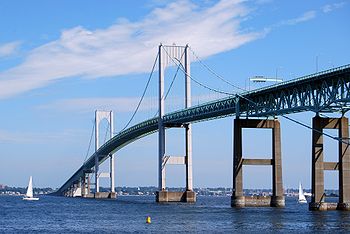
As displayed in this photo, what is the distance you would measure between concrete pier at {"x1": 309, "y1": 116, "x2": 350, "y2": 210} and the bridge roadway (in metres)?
1.54

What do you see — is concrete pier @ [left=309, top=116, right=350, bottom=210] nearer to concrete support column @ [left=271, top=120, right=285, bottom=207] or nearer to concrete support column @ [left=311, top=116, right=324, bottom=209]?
concrete support column @ [left=311, top=116, right=324, bottom=209]

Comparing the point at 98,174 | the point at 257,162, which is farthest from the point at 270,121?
the point at 98,174

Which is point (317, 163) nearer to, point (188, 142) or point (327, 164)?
point (327, 164)

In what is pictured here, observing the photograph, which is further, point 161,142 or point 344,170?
point 161,142

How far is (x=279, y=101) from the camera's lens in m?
91.4

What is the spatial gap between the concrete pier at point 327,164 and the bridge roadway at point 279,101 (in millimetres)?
1537

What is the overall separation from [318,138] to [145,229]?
85.7 ft

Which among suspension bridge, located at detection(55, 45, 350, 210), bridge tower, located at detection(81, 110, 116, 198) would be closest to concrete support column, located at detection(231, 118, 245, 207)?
suspension bridge, located at detection(55, 45, 350, 210)

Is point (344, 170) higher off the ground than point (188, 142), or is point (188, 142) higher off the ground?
point (188, 142)

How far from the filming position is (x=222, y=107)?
340ft

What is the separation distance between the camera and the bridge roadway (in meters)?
78.8

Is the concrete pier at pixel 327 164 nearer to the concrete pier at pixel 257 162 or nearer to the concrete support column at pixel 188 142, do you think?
the concrete pier at pixel 257 162

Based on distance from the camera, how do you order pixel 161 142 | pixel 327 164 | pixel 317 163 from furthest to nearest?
1. pixel 161 142
2. pixel 327 164
3. pixel 317 163

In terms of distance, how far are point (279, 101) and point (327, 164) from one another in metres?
12.3
